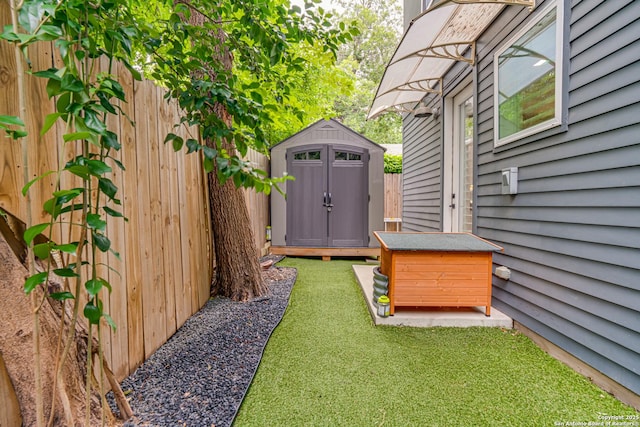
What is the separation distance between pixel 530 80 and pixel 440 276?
5.52ft

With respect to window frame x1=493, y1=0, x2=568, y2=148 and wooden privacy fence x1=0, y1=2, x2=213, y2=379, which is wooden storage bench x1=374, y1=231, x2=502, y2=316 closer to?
window frame x1=493, y1=0, x2=568, y2=148

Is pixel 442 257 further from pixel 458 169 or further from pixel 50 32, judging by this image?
pixel 50 32

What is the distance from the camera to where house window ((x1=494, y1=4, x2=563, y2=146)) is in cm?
204

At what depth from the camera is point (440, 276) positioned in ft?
8.20

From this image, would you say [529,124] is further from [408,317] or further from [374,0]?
[374,0]

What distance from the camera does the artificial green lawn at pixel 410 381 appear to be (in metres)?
1.44

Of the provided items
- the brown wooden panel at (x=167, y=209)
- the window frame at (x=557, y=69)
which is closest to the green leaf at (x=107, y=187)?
the brown wooden panel at (x=167, y=209)

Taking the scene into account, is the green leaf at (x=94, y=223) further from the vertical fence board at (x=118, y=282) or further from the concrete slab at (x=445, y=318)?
the concrete slab at (x=445, y=318)

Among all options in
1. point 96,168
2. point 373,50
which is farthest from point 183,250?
point 373,50

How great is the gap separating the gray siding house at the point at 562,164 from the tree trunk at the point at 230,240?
227 cm

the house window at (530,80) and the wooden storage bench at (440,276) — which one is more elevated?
the house window at (530,80)

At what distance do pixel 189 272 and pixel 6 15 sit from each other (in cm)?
184

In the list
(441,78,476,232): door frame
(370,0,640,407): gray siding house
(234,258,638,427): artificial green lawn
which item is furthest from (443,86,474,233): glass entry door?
(234,258,638,427): artificial green lawn

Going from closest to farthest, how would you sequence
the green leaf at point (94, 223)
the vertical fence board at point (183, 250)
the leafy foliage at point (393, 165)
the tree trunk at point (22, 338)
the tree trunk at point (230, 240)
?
1. the green leaf at point (94, 223)
2. the tree trunk at point (22, 338)
3. the vertical fence board at point (183, 250)
4. the tree trunk at point (230, 240)
5. the leafy foliage at point (393, 165)
